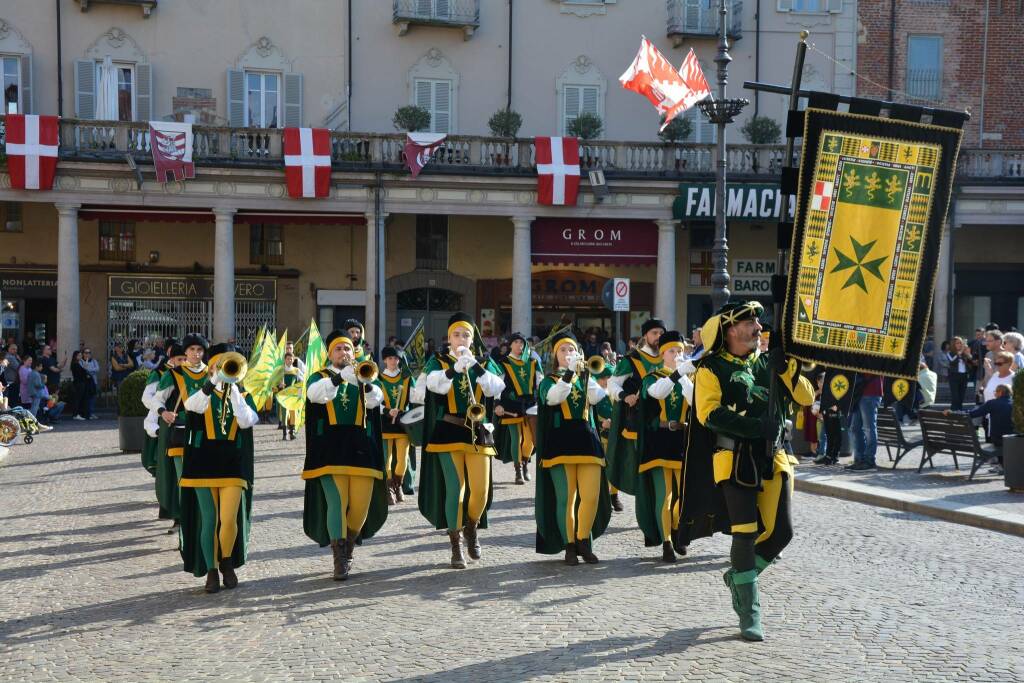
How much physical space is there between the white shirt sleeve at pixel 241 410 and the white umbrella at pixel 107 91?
920 inches

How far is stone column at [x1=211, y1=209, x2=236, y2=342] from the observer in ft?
94.4

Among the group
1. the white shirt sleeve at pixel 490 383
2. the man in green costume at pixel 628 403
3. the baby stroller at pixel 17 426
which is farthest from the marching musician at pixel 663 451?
the baby stroller at pixel 17 426

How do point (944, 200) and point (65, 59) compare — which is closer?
point (944, 200)

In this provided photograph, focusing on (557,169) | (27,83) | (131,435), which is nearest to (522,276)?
(557,169)

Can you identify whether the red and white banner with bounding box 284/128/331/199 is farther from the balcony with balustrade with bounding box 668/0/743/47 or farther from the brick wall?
the brick wall

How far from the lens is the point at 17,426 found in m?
19.4

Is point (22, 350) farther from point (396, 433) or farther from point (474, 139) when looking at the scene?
point (396, 433)

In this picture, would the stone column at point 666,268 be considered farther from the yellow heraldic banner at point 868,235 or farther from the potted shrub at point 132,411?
the yellow heraldic banner at point 868,235

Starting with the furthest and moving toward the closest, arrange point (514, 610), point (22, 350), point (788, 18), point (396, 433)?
point (788, 18), point (22, 350), point (396, 433), point (514, 610)

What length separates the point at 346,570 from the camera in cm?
902

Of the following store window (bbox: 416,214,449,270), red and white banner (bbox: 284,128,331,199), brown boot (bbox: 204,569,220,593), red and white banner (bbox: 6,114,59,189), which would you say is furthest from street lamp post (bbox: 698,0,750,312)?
red and white banner (bbox: 6,114,59,189)

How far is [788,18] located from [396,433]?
23.9 metres

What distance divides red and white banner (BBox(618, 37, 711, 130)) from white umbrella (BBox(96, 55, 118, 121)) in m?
14.4

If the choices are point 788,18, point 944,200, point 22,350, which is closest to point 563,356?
point 944,200
